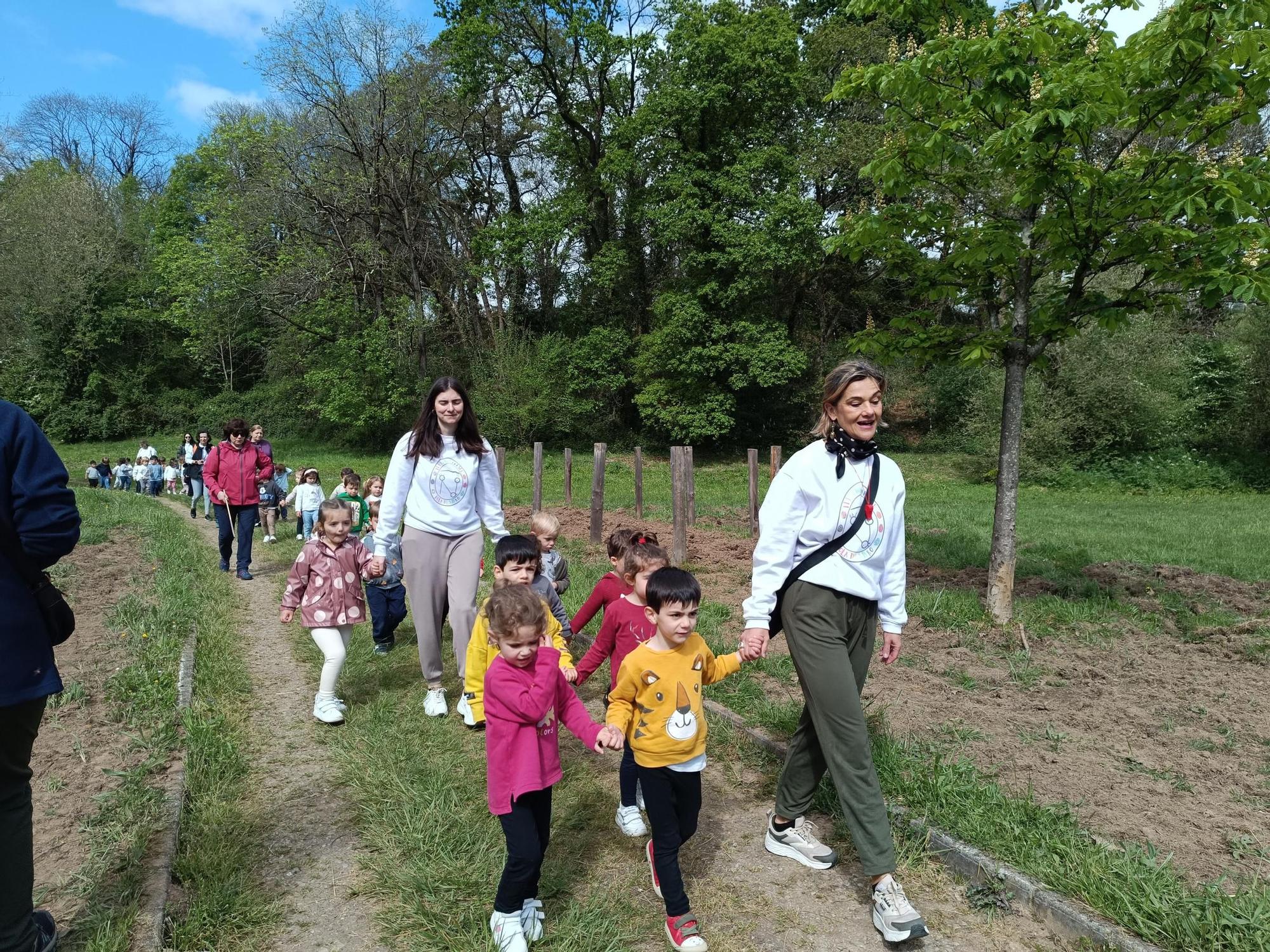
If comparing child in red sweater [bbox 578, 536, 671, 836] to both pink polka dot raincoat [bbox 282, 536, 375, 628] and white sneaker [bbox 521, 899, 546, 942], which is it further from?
pink polka dot raincoat [bbox 282, 536, 375, 628]

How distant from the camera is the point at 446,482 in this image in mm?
4984

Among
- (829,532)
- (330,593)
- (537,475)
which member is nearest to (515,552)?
(829,532)

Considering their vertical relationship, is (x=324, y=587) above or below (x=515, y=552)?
below

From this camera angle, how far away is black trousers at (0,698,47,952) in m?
2.56

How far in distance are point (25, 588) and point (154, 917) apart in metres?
1.45

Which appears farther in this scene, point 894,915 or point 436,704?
point 436,704

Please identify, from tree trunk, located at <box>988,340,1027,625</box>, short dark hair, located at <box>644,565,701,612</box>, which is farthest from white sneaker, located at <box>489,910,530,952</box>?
tree trunk, located at <box>988,340,1027,625</box>

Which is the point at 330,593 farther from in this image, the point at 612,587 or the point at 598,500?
the point at 598,500

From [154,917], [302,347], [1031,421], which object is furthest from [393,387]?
[154,917]

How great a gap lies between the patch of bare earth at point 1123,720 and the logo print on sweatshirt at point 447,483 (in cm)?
260

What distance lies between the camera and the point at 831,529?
3254 mm

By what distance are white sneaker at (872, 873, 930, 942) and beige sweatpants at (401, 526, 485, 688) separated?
2.90 meters

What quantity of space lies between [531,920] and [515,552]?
5.47 feet

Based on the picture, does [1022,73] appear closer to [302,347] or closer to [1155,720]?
[1155,720]
